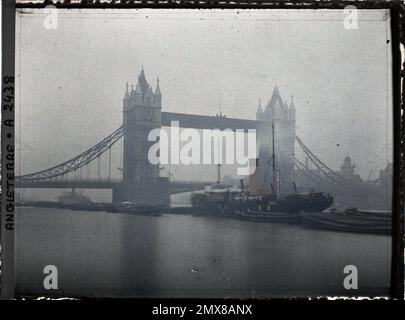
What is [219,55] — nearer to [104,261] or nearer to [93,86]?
[93,86]

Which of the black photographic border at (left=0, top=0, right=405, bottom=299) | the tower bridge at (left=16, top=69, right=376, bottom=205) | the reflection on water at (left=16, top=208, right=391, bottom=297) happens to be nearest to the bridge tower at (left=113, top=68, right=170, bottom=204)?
the tower bridge at (left=16, top=69, right=376, bottom=205)

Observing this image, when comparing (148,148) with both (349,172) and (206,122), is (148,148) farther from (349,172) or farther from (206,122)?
(349,172)

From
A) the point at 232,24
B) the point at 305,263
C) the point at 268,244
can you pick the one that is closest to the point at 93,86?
the point at 232,24


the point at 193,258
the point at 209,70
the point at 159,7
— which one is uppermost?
the point at 159,7

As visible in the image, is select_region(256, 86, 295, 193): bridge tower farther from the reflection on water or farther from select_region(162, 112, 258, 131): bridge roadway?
the reflection on water

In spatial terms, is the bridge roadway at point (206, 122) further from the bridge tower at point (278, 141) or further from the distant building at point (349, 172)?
the distant building at point (349, 172)

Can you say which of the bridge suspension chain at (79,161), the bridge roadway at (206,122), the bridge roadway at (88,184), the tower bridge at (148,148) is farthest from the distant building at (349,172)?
the bridge suspension chain at (79,161)

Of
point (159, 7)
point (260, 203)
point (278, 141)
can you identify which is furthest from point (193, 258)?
point (159, 7)
